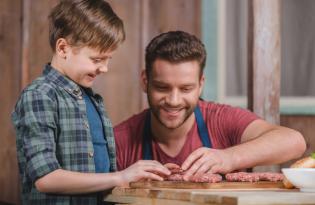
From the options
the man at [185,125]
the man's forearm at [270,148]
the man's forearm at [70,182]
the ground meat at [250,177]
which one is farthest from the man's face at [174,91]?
the man's forearm at [70,182]

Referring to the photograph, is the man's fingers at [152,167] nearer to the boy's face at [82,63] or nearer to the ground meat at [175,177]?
the ground meat at [175,177]

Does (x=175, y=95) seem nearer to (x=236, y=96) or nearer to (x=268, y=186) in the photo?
(x=268, y=186)

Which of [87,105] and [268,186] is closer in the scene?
[268,186]

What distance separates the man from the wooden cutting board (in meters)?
0.51

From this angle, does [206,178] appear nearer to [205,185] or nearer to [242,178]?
[205,185]

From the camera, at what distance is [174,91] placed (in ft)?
11.2

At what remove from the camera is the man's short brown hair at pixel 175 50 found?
3476mm

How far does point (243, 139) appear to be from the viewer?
358 centimetres

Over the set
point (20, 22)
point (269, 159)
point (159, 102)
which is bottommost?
point (269, 159)

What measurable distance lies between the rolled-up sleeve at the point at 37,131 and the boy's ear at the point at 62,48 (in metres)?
0.23

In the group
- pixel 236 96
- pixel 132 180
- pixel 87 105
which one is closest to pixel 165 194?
pixel 132 180

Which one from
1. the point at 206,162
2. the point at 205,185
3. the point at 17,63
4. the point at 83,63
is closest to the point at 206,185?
the point at 205,185

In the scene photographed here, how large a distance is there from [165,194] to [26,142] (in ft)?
1.67

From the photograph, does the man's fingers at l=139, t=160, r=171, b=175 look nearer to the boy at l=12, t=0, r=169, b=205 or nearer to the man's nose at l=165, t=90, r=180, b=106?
the boy at l=12, t=0, r=169, b=205
